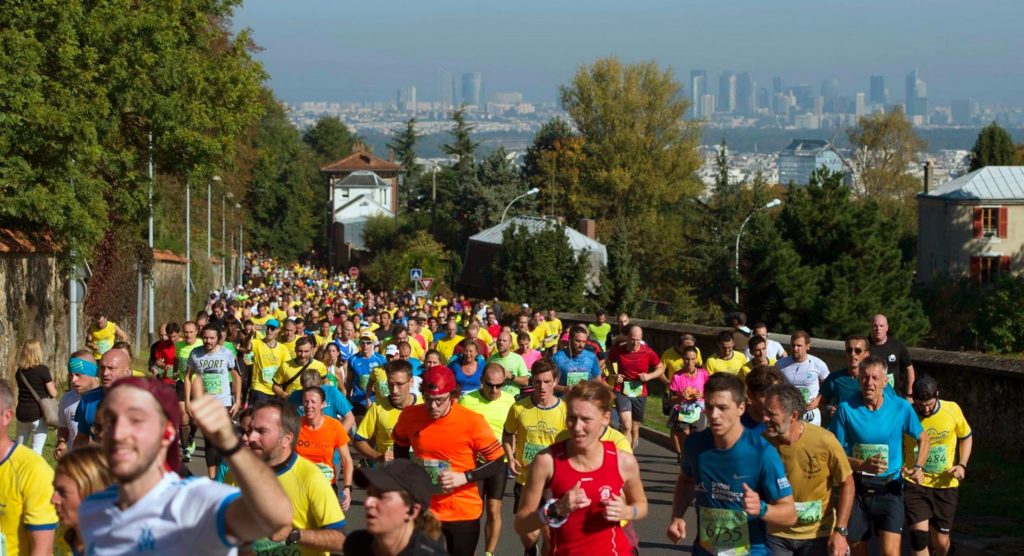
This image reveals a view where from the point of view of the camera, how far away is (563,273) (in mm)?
54781

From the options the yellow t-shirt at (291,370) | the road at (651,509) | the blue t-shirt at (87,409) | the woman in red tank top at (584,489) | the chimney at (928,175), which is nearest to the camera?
the woman in red tank top at (584,489)

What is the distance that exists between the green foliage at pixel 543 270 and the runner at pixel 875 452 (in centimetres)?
4271

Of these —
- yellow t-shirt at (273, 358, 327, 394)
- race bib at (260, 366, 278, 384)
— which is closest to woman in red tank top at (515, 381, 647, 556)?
yellow t-shirt at (273, 358, 327, 394)

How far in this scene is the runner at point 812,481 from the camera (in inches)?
332

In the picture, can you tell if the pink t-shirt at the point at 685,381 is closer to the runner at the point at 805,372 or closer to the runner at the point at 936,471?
the runner at the point at 805,372

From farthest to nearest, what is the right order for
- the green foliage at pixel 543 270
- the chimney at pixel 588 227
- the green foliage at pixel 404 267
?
1. the chimney at pixel 588 227
2. the green foliage at pixel 404 267
3. the green foliage at pixel 543 270

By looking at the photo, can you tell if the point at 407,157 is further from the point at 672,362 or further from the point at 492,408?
the point at 492,408

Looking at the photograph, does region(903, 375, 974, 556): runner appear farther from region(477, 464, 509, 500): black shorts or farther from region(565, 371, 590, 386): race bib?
region(565, 371, 590, 386): race bib

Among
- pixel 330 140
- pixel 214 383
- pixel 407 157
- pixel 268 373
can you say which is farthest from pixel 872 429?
pixel 330 140

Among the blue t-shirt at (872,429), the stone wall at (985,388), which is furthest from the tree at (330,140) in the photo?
the blue t-shirt at (872,429)

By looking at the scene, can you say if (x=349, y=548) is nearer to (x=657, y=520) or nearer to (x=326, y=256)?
(x=657, y=520)

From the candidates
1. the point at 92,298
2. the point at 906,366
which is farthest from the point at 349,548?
the point at 92,298

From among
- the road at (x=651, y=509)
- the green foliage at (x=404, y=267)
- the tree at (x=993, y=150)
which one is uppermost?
the tree at (x=993, y=150)

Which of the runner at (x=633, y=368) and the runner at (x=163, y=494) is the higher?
the runner at (x=163, y=494)
